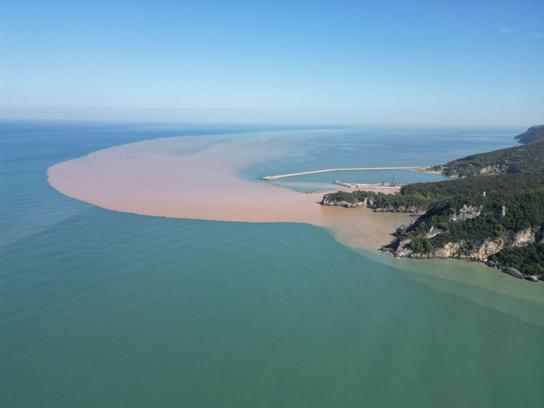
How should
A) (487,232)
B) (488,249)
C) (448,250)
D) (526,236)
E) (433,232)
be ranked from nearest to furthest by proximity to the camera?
(526,236) → (488,249) → (487,232) → (448,250) → (433,232)

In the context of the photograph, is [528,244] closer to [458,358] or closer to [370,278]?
[370,278]

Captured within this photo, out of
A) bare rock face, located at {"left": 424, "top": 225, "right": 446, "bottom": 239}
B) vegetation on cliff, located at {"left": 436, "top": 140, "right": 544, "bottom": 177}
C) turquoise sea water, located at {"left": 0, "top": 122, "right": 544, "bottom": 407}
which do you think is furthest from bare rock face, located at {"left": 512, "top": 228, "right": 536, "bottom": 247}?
vegetation on cliff, located at {"left": 436, "top": 140, "right": 544, "bottom": 177}

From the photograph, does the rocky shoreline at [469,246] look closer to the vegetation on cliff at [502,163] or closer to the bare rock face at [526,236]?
the bare rock face at [526,236]

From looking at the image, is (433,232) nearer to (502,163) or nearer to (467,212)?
(467,212)

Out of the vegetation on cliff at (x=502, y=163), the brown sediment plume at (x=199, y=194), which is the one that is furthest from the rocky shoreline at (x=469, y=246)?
the vegetation on cliff at (x=502, y=163)

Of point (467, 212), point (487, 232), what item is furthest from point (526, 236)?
point (467, 212)

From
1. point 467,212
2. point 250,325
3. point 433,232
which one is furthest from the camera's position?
point 467,212
